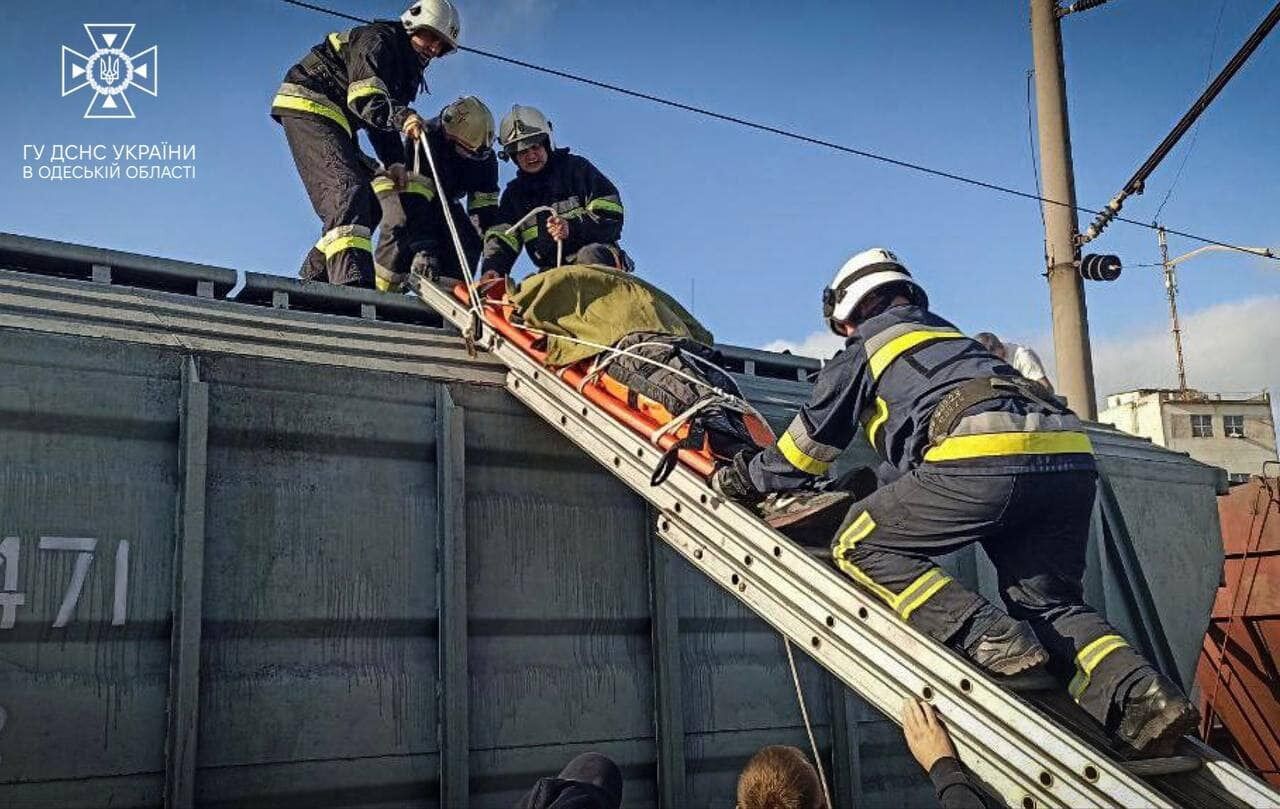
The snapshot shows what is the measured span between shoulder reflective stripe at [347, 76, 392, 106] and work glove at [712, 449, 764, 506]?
3261 millimetres

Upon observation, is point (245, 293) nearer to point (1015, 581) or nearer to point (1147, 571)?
point (1015, 581)

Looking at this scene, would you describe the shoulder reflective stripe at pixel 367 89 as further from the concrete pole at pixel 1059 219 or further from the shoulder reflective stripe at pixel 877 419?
the concrete pole at pixel 1059 219

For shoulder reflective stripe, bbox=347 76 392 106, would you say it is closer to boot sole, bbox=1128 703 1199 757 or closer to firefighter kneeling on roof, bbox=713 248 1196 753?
firefighter kneeling on roof, bbox=713 248 1196 753

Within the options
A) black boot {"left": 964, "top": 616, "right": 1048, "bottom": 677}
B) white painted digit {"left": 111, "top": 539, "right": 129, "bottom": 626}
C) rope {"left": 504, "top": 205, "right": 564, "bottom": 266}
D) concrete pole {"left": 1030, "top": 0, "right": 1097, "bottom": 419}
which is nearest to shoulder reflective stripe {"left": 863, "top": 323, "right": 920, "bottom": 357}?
black boot {"left": 964, "top": 616, "right": 1048, "bottom": 677}

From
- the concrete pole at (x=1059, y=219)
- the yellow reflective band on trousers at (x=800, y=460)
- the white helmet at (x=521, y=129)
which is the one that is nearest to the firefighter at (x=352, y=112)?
the white helmet at (x=521, y=129)

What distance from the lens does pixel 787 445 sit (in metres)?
3.40

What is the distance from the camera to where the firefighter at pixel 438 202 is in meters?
6.25

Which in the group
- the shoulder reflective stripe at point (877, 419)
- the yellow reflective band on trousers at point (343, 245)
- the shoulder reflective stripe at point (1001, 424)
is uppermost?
the yellow reflective band on trousers at point (343, 245)

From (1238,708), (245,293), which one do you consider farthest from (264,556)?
(1238,708)

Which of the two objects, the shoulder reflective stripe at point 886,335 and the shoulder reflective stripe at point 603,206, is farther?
the shoulder reflective stripe at point 603,206

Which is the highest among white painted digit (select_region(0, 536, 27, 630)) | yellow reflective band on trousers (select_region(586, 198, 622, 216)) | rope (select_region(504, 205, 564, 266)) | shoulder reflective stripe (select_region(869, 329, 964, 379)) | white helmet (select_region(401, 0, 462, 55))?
white helmet (select_region(401, 0, 462, 55))

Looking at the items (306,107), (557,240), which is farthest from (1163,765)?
(306,107)

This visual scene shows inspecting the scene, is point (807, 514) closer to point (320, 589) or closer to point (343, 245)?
point (320, 589)

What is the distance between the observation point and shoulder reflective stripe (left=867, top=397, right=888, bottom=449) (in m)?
3.31
